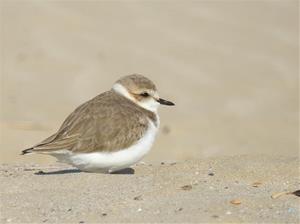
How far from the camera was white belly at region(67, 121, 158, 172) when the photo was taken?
6.77m

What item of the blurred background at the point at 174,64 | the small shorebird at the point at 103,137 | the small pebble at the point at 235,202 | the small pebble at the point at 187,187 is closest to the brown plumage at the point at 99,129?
the small shorebird at the point at 103,137

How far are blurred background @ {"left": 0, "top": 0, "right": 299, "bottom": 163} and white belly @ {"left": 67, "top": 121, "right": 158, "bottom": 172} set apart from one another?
4.07 metres

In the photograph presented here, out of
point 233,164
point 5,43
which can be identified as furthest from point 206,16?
point 233,164

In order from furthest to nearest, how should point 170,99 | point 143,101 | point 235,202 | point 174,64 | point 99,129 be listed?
point 174,64
point 170,99
point 143,101
point 99,129
point 235,202

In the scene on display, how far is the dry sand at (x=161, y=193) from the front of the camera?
18.5 ft

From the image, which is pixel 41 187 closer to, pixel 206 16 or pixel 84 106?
pixel 84 106

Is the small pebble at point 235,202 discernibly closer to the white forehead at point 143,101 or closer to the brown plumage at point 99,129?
the brown plumage at point 99,129

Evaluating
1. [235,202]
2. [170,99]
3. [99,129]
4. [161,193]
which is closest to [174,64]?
[170,99]

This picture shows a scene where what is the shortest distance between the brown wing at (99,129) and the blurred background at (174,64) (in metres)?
3.93

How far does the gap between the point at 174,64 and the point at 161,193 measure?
9828mm

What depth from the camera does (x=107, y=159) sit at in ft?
22.3

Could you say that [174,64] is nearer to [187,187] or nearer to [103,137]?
[103,137]

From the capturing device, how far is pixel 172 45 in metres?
16.6

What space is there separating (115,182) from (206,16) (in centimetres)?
1186
